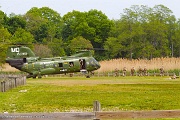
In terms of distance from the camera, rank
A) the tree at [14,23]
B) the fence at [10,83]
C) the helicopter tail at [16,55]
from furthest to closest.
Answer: the tree at [14,23] < the helicopter tail at [16,55] < the fence at [10,83]

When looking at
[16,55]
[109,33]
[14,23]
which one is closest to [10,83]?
[16,55]

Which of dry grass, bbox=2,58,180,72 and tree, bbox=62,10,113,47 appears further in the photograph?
tree, bbox=62,10,113,47

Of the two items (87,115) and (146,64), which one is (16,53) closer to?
(146,64)

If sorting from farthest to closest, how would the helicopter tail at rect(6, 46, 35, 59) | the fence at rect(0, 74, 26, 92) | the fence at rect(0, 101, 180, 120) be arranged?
the helicopter tail at rect(6, 46, 35, 59), the fence at rect(0, 74, 26, 92), the fence at rect(0, 101, 180, 120)

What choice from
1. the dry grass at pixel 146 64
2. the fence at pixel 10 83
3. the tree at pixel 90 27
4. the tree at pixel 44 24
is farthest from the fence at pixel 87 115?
the tree at pixel 90 27

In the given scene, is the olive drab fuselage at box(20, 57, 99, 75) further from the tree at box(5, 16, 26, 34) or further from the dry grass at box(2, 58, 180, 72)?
the tree at box(5, 16, 26, 34)

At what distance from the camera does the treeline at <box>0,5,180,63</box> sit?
394 ft

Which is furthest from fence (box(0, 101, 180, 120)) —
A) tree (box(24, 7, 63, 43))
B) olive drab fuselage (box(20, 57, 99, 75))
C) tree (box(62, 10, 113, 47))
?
tree (box(62, 10, 113, 47))

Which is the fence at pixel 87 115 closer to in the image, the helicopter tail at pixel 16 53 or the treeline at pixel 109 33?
the helicopter tail at pixel 16 53

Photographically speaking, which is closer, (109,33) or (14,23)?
(14,23)

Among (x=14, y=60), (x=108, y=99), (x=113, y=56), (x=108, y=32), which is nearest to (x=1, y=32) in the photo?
(x=14, y=60)

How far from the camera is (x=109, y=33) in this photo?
135750 millimetres

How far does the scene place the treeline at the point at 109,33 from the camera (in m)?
120

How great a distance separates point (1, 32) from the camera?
73.5 m
